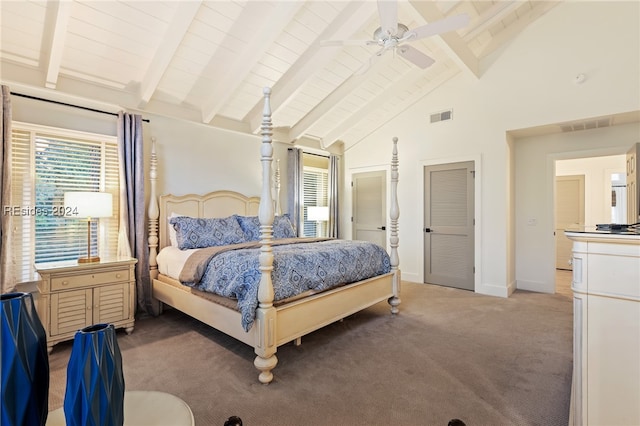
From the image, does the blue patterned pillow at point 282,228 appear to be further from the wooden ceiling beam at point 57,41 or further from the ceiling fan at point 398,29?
the wooden ceiling beam at point 57,41

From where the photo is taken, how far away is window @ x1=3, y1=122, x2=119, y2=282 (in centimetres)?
298

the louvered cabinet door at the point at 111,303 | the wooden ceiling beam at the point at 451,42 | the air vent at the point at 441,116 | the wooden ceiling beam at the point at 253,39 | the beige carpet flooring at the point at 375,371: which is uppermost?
the wooden ceiling beam at the point at 451,42

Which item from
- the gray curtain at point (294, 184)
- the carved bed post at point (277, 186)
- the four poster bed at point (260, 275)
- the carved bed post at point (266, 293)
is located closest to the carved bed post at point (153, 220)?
the four poster bed at point (260, 275)

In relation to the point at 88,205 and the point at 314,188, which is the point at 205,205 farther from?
the point at 314,188

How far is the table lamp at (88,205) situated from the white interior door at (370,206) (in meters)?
4.33

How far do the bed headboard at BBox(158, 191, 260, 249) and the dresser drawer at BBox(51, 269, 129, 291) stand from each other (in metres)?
0.78

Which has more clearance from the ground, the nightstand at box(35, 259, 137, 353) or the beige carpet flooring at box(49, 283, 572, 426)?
the nightstand at box(35, 259, 137, 353)

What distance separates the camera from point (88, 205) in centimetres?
296

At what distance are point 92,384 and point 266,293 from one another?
148 centimetres

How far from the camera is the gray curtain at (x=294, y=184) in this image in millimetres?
5501

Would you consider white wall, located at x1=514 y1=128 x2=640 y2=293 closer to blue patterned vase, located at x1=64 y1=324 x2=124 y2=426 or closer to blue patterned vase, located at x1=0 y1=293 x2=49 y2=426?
blue patterned vase, located at x1=64 y1=324 x2=124 y2=426

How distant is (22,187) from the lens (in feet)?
9.80

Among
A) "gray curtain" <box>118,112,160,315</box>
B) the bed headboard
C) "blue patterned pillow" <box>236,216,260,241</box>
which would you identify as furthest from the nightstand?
"blue patterned pillow" <box>236,216,260,241</box>

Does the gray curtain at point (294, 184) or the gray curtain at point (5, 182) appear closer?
the gray curtain at point (5, 182)
